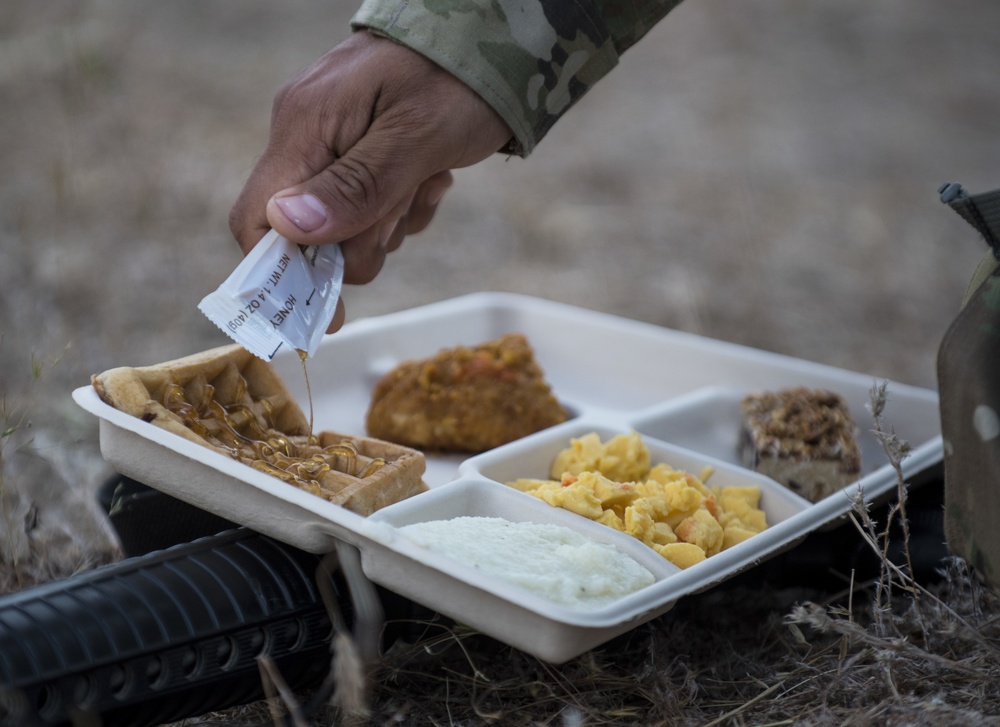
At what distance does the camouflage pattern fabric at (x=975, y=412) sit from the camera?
4.91ft

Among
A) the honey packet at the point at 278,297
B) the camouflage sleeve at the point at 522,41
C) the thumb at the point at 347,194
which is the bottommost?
the honey packet at the point at 278,297

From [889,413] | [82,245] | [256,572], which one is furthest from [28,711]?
[82,245]

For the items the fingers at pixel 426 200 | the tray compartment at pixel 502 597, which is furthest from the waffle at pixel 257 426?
the fingers at pixel 426 200

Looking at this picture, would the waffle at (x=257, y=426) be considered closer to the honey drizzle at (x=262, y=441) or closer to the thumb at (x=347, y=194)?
the honey drizzle at (x=262, y=441)

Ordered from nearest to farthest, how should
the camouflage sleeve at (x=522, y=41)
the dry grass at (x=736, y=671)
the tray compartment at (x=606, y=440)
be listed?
the dry grass at (x=736, y=671) < the camouflage sleeve at (x=522, y=41) < the tray compartment at (x=606, y=440)

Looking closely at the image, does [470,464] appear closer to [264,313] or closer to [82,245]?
[264,313]

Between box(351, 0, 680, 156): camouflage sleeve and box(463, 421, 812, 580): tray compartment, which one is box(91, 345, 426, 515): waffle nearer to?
box(463, 421, 812, 580): tray compartment

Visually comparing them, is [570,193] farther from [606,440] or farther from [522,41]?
[522,41]

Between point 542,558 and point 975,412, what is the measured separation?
2.09 ft

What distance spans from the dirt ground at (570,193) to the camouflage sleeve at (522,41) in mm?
1294

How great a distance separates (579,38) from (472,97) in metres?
0.28

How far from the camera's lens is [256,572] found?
167 centimetres

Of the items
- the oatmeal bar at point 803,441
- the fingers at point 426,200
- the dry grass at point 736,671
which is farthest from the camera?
the fingers at point 426,200

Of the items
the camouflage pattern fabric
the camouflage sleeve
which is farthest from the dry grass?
the camouflage sleeve
